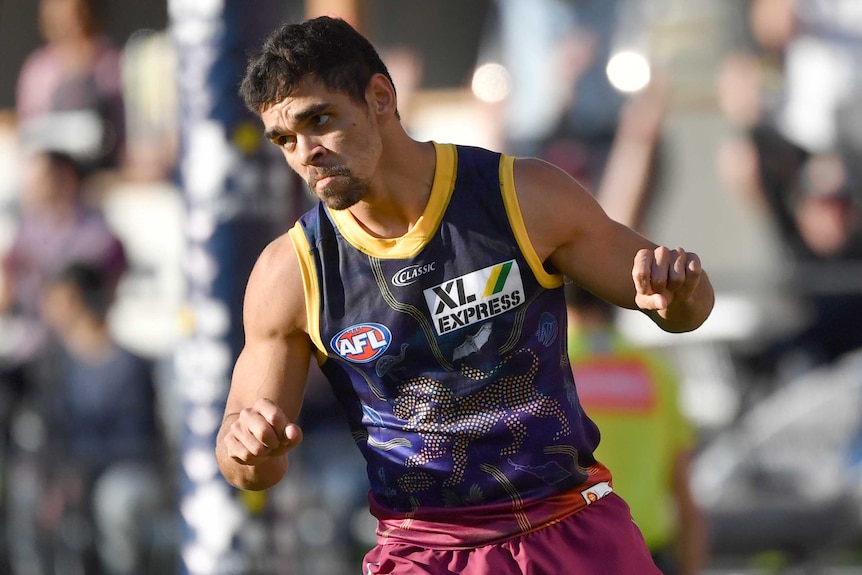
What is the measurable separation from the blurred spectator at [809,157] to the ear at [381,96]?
4.51 metres

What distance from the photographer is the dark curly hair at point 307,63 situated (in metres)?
3.48

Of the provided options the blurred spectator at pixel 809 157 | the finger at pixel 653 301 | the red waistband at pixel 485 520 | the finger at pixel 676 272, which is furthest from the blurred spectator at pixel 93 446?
the finger at pixel 676 272

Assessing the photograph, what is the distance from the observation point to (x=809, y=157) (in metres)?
7.73

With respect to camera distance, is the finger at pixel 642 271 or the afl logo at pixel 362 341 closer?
the finger at pixel 642 271

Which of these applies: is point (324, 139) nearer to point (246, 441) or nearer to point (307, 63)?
point (307, 63)

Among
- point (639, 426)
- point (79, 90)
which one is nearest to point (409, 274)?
point (639, 426)

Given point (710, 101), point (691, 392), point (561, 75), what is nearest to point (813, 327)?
point (691, 392)

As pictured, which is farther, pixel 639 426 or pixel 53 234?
pixel 53 234

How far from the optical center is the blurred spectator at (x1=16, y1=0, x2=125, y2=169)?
862 cm

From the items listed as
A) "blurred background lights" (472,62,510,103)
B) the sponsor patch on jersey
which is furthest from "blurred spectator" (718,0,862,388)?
the sponsor patch on jersey

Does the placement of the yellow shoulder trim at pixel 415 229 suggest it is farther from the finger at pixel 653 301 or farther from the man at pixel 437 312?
the finger at pixel 653 301

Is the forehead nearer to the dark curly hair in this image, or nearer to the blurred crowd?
the dark curly hair

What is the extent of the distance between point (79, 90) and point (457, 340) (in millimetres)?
5750

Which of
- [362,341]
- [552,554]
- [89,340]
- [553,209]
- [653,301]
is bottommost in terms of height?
[89,340]
